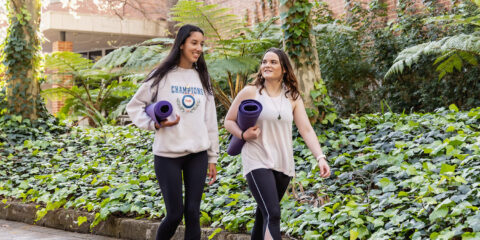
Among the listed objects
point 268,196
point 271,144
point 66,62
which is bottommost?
point 268,196

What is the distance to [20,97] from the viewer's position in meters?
12.1

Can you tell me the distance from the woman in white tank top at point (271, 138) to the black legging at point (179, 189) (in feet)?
1.16

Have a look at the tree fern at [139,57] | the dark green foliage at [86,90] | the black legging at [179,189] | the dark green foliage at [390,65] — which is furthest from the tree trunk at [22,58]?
the black legging at [179,189]

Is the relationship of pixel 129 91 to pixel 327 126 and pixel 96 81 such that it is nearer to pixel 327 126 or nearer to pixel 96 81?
pixel 96 81

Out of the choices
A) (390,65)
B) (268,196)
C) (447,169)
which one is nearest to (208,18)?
(390,65)

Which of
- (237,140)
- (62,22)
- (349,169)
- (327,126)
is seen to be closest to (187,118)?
(237,140)

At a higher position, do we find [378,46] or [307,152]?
[378,46]

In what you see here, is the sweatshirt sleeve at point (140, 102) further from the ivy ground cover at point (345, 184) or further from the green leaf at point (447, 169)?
the green leaf at point (447, 169)

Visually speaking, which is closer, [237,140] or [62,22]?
[237,140]

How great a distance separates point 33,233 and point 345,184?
3.79 m

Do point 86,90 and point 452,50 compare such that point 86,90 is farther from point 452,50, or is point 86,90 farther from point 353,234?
point 353,234

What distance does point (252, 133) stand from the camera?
13.3 feet

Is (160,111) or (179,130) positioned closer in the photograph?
(160,111)

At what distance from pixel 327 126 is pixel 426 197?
3.08 m
